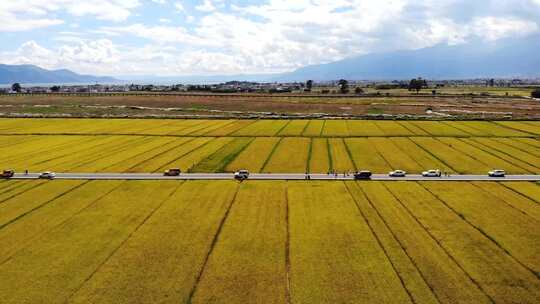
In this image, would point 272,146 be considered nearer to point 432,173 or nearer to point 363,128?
point 432,173

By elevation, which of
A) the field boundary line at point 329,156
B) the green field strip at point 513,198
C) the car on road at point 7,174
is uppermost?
the car on road at point 7,174

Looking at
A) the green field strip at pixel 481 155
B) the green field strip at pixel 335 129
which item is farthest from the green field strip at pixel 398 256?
the green field strip at pixel 335 129

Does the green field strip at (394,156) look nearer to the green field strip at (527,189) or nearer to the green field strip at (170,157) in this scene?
the green field strip at (527,189)

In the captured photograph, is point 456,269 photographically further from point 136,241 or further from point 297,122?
point 297,122

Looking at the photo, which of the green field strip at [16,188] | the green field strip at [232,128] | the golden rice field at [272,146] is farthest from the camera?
the green field strip at [232,128]

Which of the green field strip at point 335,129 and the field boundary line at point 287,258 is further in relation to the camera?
the green field strip at point 335,129

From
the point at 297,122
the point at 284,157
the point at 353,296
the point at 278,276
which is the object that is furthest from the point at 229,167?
the point at 297,122

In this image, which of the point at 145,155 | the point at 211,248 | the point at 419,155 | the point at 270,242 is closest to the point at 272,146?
the point at 145,155
